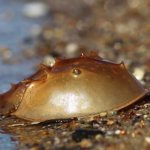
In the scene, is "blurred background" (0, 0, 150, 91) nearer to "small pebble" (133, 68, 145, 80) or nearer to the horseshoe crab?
"small pebble" (133, 68, 145, 80)

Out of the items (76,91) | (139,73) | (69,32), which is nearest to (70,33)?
(69,32)

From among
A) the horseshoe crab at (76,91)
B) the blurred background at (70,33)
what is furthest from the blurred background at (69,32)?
the horseshoe crab at (76,91)

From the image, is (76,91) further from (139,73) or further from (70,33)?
(70,33)

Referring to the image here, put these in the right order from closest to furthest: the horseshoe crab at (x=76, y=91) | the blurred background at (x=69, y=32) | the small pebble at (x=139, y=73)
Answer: the horseshoe crab at (x=76, y=91) → the small pebble at (x=139, y=73) → the blurred background at (x=69, y=32)

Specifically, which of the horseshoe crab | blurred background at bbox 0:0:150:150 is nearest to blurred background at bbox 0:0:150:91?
blurred background at bbox 0:0:150:150

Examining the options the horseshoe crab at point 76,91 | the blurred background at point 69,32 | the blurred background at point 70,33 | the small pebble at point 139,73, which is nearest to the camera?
the horseshoe crab at point 76,91

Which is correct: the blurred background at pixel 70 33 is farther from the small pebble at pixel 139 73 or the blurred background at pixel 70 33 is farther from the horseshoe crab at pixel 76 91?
the horseshoe crab at pixel 76 91
